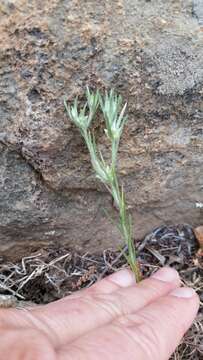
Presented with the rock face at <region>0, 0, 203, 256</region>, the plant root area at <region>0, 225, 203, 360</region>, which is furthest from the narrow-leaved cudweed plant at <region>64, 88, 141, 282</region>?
the plant root area at <region>0, 225, 203, 360</region>

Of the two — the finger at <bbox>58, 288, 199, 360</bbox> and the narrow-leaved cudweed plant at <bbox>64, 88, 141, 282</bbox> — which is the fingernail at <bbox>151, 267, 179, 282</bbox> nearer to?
the finger at <bbox>58, 288, 199, 360</bbox>

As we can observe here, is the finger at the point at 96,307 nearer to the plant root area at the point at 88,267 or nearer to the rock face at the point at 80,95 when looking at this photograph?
the plant root area at the point at 88,267

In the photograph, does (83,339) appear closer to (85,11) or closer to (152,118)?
(152,118)

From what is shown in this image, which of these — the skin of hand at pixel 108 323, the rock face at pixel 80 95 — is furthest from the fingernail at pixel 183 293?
the rock face at pixel 80 95

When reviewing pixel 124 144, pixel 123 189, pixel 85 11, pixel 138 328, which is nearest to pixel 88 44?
pixel 85 11

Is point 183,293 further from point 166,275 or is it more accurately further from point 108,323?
point 108,323

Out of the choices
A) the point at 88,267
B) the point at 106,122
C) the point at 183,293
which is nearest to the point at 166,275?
the point at 183,293

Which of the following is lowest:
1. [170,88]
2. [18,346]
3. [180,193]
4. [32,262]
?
[32,262]
